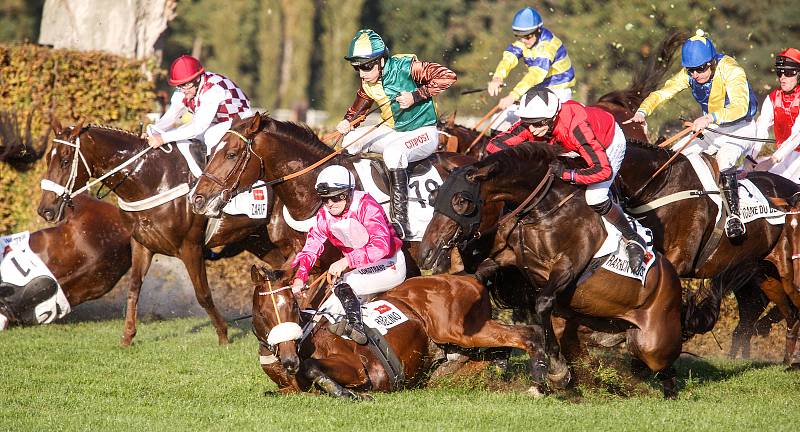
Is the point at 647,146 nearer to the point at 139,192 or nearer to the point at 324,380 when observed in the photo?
the point at 324,380

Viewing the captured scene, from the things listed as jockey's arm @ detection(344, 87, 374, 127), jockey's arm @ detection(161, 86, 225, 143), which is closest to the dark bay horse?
jockey's arm @ detection(344, 87, 374, 127)

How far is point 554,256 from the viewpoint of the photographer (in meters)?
6.90

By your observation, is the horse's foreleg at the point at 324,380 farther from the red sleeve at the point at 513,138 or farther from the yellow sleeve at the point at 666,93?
the yellow sleeve at the point at 666,93

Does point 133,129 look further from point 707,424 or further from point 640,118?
point 707,424

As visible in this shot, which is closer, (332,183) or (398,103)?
(332,183)

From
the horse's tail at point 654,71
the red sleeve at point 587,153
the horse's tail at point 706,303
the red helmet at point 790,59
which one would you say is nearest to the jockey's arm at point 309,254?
the red sleeve at point 587,153

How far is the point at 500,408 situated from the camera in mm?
6543

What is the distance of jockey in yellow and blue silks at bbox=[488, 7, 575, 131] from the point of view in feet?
34.1

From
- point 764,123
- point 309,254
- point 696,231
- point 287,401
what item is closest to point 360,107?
point 309,254

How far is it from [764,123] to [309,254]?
4491mm

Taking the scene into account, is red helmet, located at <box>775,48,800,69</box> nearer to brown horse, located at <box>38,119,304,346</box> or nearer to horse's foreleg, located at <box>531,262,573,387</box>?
horse's foreleg, located at <box>531,262,573,387</box>

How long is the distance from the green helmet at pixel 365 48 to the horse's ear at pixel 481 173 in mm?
2061

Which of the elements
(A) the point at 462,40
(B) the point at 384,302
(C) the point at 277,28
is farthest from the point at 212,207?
(C) the point at 277,28

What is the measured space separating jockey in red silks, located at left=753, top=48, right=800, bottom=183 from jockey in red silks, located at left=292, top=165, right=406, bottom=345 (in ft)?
11.8
